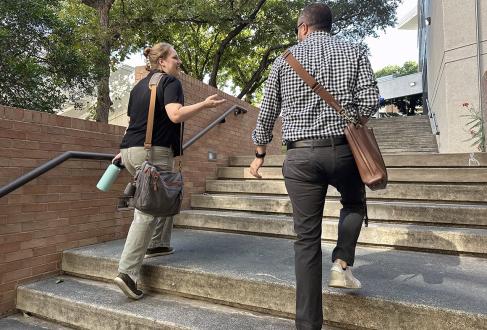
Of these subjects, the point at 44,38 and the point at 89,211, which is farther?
the point at 44,38

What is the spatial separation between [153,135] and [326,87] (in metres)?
1.28

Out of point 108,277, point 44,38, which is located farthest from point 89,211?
point 44,38

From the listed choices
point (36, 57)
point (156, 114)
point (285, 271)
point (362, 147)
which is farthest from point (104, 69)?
point (362, 147)

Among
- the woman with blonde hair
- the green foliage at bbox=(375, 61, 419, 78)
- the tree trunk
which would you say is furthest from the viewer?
the green foliage at bbox=(375, 61, 419, 78)

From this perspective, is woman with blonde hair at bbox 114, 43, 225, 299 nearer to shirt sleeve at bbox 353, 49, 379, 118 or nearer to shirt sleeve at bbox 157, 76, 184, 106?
shirt sleeve at bbox 157, 76, 184, 106

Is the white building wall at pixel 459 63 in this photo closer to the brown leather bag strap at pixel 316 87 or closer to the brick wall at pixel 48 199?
the brown leather bag strap at pixel 316 87

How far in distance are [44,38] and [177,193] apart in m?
6.72

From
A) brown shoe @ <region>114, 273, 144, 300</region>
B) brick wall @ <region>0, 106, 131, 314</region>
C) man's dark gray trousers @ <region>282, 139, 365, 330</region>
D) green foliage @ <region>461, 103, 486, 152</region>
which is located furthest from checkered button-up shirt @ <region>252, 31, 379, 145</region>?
green foliage @ <region>461, 103, 486, 152</region>

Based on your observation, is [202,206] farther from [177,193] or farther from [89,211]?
[177,193]

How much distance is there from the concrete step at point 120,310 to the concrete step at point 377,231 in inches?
55.4

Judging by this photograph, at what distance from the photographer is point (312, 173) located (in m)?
1.89

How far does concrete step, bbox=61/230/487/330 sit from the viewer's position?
6.57 ft

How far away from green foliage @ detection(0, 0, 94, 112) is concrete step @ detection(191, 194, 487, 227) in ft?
17.2

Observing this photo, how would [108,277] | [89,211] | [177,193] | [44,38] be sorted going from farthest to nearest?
[44,38] < [89,211] < [108,277] < [177,193]
